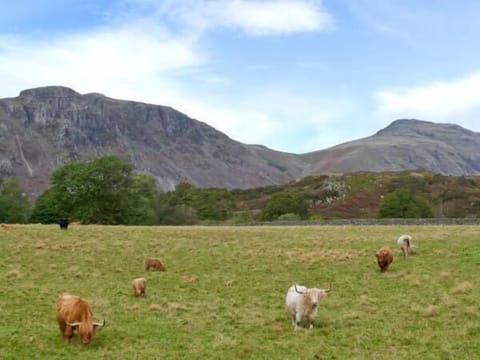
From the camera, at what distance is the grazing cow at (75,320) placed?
50.2ft

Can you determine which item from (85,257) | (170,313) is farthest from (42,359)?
(85,257)

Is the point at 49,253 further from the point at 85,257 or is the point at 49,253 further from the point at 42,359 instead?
the point at 42,359

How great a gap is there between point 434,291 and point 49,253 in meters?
21.9

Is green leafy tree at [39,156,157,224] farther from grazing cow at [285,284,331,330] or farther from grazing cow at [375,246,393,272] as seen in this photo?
grazing cow at [285,284,331,330]

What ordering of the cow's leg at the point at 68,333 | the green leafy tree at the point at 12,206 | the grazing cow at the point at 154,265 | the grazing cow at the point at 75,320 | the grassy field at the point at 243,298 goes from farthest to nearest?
1. the green leafy tree at the point at 12,206
2. the grazing cow at the point at 154,265
3. the cow's leg at the point at 68,333
4. the grazing cow at the point at 75,320
5. the grassy field at the point at 243,298

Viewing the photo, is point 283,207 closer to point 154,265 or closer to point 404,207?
point 404,207

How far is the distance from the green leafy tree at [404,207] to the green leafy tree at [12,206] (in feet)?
237

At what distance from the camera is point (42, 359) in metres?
14.0

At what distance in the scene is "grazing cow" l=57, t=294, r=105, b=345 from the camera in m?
15.3

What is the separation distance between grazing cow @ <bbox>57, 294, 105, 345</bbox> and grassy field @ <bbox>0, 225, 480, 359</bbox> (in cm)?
27

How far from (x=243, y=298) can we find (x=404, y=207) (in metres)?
102

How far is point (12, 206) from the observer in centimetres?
10481

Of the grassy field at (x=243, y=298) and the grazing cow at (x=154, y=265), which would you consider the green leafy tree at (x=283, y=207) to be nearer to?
the grassy field at (x=243, y=298)

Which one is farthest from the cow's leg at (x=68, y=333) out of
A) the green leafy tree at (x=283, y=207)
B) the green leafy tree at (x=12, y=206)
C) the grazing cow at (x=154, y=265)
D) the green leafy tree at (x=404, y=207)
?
the green leafy tree at (x=283, y=207)
